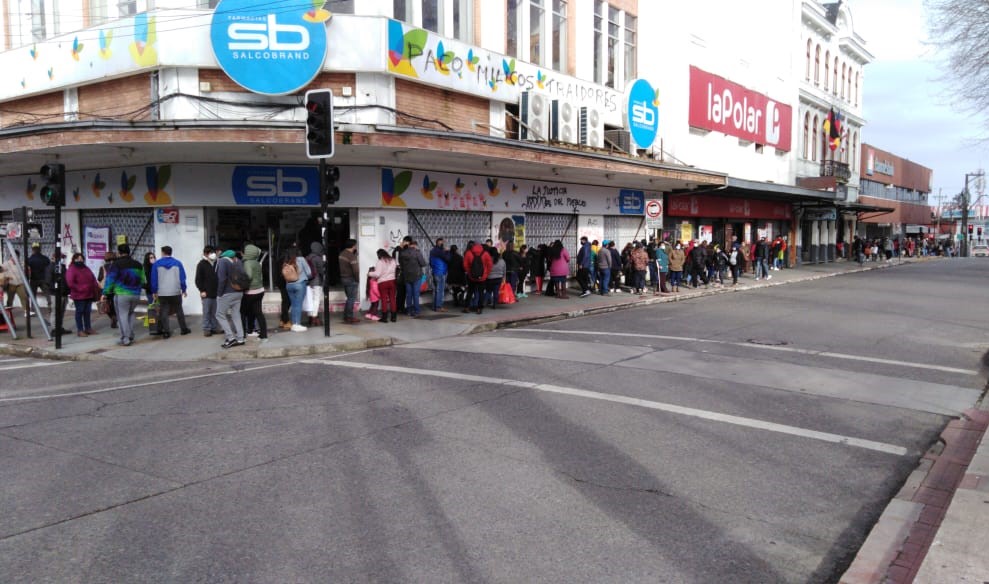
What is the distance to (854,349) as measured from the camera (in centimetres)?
1199

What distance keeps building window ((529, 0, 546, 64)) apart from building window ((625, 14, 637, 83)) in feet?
18.1

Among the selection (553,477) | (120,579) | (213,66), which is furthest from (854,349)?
(213,66)

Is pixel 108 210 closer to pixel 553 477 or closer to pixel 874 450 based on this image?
pixel 553 477

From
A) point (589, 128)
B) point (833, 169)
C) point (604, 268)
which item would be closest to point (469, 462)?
point (604, 268)

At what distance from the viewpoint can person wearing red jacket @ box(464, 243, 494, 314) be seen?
16.3m

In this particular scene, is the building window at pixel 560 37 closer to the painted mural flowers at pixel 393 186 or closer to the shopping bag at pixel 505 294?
the painted mural flowers at pixel 393 186

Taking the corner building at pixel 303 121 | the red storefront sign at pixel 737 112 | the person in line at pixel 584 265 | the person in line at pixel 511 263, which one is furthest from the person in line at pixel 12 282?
the red storefront sign at pixel 737 112

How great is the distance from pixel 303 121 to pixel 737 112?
986 inches

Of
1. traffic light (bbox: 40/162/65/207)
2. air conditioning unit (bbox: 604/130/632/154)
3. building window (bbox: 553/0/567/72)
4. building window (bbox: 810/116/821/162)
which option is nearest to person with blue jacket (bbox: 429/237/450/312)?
traffic light (bbox: 40/162/65/207)

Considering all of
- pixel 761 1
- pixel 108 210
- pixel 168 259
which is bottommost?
pixel 168 259

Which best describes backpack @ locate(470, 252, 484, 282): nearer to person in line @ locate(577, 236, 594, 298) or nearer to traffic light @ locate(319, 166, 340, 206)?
traffic light @ locate(319, 166, 340, 206)

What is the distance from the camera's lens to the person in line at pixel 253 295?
12.7m

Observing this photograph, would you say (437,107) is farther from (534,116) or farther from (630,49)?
(630,49)

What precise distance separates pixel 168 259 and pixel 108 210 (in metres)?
5.72
